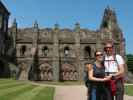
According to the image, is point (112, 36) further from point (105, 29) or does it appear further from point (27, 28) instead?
point (27, 28)

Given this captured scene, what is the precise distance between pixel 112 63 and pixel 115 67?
127 mm

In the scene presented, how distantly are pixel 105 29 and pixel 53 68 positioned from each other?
1256cm

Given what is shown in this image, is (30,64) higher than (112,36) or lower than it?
lower

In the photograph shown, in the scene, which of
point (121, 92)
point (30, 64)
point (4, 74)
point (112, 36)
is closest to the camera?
point (121, 92)

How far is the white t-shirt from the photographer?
24.3 ft

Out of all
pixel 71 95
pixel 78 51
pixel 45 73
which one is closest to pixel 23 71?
pixel 45 73

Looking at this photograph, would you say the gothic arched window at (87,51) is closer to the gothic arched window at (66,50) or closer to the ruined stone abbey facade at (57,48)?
the ruined stone abbey facade at (57,48)

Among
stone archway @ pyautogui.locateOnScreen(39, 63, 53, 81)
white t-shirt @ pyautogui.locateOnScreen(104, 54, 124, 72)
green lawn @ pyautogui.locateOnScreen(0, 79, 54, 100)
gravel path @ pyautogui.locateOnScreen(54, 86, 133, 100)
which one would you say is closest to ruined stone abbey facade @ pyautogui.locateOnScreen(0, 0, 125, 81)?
stone archway @ pyautogui.locateOnScreen(39, 63, 53, 81)

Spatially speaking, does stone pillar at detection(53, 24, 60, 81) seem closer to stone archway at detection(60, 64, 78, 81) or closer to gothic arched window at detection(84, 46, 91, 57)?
stone archway at detection(60, 64, 78, 81)

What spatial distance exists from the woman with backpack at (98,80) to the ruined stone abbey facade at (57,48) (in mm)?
43831

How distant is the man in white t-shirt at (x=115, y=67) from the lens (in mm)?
7243

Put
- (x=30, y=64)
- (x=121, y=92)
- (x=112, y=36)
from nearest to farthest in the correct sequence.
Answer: (x=121, y=92) < (x=30, y=64) < (x=112, y=36)

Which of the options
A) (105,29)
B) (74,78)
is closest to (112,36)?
(105,29)

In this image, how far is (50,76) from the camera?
52469mm
